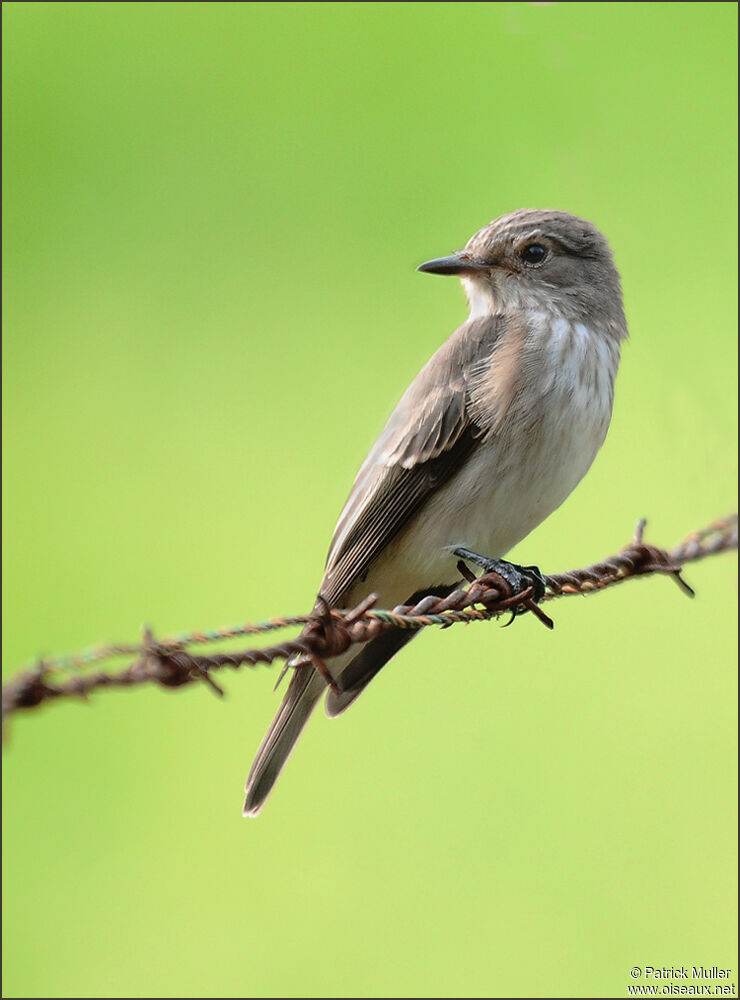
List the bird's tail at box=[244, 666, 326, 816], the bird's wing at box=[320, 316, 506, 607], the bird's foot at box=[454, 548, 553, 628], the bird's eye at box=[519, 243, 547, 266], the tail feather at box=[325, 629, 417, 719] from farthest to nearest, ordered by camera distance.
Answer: the bird's eye at box=[519, 243, 547, 266] < the tail feather at box=[325, 629, 417, 719] < the bird's wing at box=[320, 316, 506, 607] < the bird's tail at box=[244, 666, 326, 816] < the bird's foot at box=[454, 548, 553, 628]

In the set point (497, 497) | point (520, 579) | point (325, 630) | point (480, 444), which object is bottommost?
point (325, 630)

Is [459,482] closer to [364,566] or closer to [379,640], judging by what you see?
[364,566]

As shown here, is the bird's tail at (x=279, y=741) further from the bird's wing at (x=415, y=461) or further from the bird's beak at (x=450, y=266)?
the bird's beak at (x=450, y=266)

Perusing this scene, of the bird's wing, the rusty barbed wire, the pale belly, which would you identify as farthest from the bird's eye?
the rusty barbed wire

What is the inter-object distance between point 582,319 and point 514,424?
0.46 metres

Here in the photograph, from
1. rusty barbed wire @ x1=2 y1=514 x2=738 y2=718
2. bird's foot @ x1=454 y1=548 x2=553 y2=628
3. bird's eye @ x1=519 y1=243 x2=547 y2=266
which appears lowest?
rusty barbed wire @ x1=2 y1=514 x2=738 y2=718

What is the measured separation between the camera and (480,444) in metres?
2.86

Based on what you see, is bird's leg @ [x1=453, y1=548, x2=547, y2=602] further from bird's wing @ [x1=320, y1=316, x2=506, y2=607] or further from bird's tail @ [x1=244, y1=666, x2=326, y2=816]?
bird's tail @ [x1=244, y1=666, x2=326, y2=816]

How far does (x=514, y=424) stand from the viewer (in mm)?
2809

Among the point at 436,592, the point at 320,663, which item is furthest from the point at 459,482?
the point at 320,663

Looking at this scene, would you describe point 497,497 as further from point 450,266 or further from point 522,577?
point 450,266

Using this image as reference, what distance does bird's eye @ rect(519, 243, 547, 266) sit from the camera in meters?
3.19

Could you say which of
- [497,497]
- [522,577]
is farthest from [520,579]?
[497,497]

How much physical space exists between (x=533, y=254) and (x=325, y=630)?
5.96 feet
